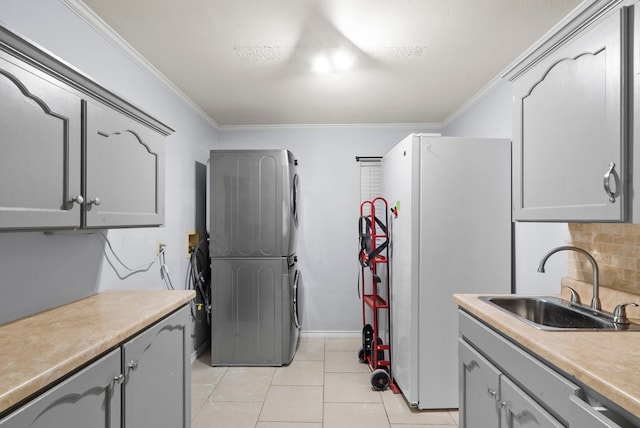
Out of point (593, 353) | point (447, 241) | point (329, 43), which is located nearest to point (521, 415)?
point (593, 353)

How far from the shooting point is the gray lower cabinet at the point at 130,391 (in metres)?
0.93

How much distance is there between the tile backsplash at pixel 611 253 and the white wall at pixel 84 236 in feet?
8.10

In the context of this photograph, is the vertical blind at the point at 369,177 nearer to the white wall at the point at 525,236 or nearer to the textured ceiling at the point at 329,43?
the textured ceiling at the point at 329,43

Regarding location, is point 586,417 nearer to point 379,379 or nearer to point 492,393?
point 492,393

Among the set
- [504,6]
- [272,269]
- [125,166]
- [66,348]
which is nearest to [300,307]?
[272,269]

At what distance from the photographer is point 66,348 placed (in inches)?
42.1

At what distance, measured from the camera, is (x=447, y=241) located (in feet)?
7.70

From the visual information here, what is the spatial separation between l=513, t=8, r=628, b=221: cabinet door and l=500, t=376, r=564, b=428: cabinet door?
691 mm

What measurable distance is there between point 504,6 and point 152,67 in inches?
89.3

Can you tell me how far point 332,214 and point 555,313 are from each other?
2552 mm

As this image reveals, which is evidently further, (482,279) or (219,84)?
(219,84)

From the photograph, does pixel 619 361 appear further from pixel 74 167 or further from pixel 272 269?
pixel 272 269

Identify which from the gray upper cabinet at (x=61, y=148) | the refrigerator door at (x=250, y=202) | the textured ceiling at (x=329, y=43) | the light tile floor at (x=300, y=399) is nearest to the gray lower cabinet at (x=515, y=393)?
the light tile floor at (x=300, y=399)

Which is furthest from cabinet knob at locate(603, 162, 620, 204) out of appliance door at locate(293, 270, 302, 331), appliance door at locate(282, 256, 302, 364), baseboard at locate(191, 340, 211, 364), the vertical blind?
baseboard at locate(191, 340, 211, 364)
